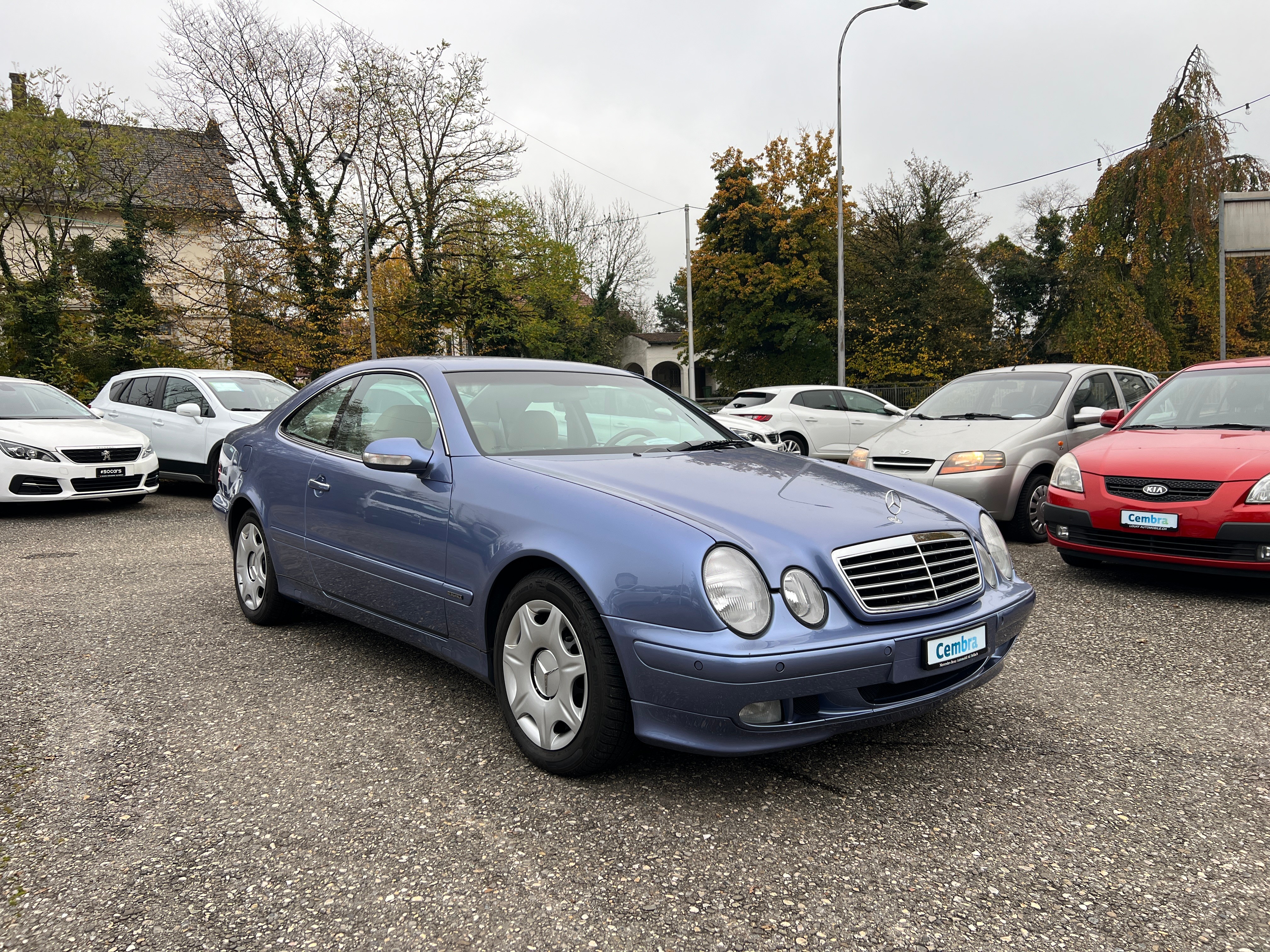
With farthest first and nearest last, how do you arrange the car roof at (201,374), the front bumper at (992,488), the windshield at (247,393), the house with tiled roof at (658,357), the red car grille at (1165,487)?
1. the house with tiled roof at (658,357)
2. the car roof at (201,374)
3. the windshield at (247,393)
4. the front bumper at (992,488)
5. the red car grille at (1165,487)

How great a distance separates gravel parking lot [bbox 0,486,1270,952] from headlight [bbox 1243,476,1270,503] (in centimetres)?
115

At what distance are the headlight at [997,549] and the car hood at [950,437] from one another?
4.38 meters

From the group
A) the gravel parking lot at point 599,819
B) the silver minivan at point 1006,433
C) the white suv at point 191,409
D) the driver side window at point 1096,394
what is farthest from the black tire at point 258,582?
the driver side window at point 1096,394

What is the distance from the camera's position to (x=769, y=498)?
3223 millimetres

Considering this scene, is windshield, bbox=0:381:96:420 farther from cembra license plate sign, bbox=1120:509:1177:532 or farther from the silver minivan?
cembra license plate sign, bbox=1120:509:1177:532

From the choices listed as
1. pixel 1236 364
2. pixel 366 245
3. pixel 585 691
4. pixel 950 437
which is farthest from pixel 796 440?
pixel 366 245

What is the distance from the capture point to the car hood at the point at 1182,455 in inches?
215

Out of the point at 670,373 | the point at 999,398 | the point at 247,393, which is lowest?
the point at 999,398

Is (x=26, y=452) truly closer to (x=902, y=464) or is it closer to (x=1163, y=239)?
(x=902, y=464)

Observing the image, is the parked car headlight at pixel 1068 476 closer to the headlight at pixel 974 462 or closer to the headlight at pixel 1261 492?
the headlight at pixel 1261 492

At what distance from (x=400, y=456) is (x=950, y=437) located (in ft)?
19.4

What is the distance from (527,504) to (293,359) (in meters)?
25.1

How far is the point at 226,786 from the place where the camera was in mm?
3031

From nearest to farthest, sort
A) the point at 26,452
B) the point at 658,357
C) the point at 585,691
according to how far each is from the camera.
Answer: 1. the point at 585,691
2. the point at 26,452
3. the point at 658,357
